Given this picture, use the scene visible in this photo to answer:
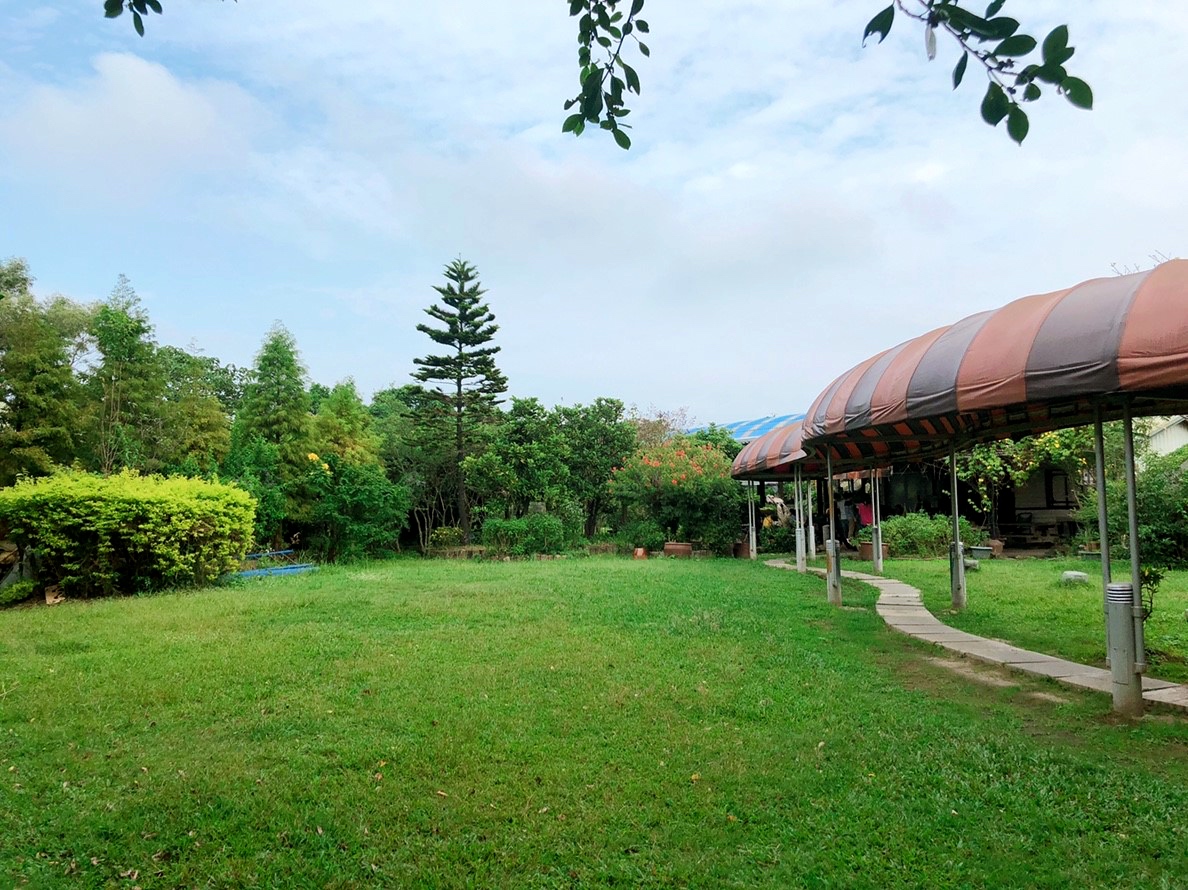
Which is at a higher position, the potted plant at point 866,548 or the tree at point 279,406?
the tree at point 279,406

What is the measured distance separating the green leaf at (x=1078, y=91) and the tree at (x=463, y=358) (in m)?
15.5

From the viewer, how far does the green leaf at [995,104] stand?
160 cm

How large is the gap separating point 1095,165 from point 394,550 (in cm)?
1434

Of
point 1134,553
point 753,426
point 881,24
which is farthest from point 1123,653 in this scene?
point 753,426

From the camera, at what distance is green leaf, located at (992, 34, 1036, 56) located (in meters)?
1.51

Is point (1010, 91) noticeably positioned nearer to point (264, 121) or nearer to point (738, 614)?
point (738, 614)

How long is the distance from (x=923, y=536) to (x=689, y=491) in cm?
442

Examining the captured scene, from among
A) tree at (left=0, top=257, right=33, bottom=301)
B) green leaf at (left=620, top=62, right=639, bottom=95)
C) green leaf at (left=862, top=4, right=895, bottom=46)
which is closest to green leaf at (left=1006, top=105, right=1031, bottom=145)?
green leaf at (left=862, top=4, right=895, bottom=46)

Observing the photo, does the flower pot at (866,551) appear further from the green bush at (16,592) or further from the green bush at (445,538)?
the green bush at (16,592)

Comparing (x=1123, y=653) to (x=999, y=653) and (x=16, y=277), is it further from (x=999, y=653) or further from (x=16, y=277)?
(x=16, y=277)

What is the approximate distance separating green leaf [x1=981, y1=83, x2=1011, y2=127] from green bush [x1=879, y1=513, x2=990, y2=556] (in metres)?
13.1

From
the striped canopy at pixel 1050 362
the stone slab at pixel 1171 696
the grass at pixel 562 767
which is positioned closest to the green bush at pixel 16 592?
the grass at pixel 562 767

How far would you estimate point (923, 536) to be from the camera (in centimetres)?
1338

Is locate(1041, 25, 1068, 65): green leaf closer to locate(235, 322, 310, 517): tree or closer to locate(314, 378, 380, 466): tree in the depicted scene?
locate(235, 322, 310, 517): tree
